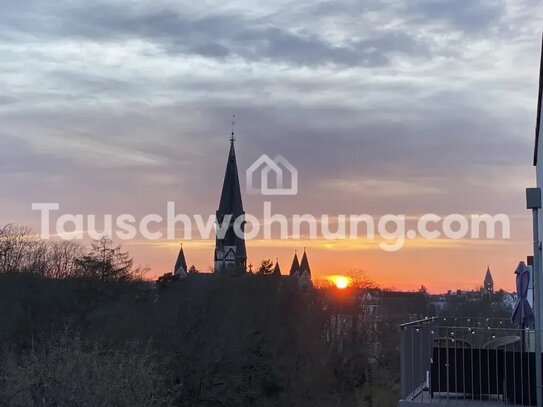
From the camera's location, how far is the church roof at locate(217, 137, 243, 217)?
70.4m

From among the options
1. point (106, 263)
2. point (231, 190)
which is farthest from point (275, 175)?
point (231, 190)

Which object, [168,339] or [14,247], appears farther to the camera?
[14,247]

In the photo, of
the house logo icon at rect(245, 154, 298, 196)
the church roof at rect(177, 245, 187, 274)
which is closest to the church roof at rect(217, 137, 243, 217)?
the church roof at rect(177, 245, 187, 274)

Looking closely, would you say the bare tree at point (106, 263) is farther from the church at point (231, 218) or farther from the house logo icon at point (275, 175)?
the church at point (231, 218)

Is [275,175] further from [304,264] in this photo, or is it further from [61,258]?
[304,264]

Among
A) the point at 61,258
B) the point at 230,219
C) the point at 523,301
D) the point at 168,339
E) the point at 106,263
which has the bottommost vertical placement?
the point at 168,339

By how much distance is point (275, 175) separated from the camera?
112ft

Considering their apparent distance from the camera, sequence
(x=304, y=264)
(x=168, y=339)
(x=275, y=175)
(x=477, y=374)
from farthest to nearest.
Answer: (x=304, y=264) → (x=275, y=175) → (x=168, y=339) → (x=477, y=374)

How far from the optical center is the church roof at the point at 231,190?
7044cm

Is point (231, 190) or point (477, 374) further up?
point (231, 190)

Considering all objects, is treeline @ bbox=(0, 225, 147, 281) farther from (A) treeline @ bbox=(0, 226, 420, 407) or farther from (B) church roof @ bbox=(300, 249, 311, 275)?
(B) church roof @ bbox=(300, 249, 311, 275)

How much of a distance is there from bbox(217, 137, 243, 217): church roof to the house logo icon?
104 ft

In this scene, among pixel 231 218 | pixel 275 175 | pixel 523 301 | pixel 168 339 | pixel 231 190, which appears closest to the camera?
pixel 523 301

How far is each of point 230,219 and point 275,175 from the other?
126 feet
